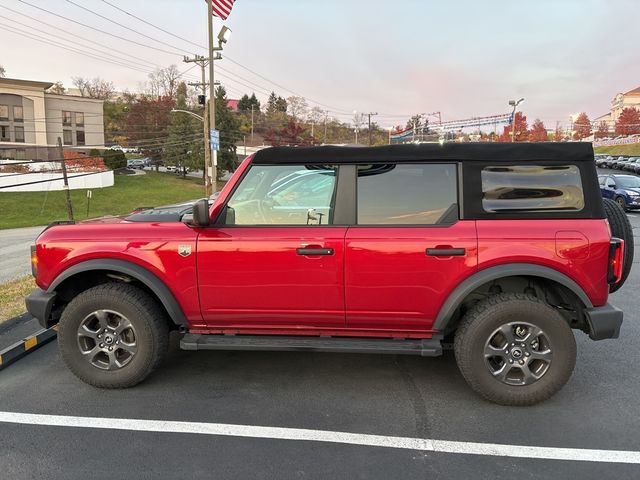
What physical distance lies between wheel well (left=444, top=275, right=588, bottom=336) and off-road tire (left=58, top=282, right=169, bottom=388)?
7.21 ft

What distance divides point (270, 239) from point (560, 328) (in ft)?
6.88

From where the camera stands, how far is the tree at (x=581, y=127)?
100875 millimetres

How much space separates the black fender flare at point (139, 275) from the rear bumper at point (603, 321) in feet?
9.62

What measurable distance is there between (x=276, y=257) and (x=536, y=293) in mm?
1934

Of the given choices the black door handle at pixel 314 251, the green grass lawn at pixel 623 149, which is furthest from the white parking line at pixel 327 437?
the green grass lawn at pixel 623 149

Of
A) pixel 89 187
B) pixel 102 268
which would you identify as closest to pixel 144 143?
pixel 89 187

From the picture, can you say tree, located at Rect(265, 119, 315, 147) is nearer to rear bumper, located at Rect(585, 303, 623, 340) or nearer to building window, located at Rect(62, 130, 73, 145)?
building window, located at Rect(62, 130, 73, 145)

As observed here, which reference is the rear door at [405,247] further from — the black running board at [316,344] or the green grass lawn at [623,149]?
the green grass lawn at [623,149]

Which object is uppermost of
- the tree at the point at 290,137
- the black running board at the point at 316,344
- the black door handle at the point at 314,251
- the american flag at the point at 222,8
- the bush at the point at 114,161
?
the tree at the point at 290,137

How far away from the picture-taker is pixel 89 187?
123ft

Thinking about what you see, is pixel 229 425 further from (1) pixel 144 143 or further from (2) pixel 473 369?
(1) pixel 144 143

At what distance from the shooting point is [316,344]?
138 inches

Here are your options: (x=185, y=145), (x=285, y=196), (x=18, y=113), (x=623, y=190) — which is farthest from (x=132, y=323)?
(x=18, y=113)

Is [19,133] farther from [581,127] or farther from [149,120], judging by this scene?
[581,127]
